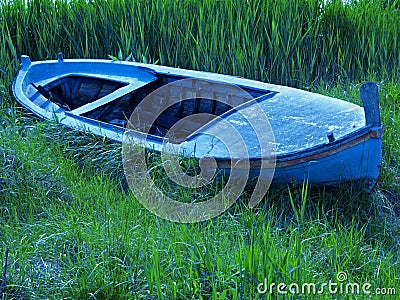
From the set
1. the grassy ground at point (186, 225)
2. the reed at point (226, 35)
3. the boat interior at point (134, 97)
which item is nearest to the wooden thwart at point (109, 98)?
the boat interior at point (134, 97)

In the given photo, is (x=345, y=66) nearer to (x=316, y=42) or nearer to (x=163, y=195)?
(x=316, y=42)

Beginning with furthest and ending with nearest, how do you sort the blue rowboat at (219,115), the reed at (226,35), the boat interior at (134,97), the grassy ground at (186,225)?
the reed at (226,35) < the boat interior at (134,97) < the blue rowboat at (219,115) < the grassy ground at (186,225)

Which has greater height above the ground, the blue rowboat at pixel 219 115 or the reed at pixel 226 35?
the reed at pixel 226 35

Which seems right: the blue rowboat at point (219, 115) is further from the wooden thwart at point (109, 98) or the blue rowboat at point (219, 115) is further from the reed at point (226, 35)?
the reed at point (226, 35)

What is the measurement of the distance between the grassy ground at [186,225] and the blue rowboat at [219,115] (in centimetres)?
15

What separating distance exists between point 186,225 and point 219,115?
1.22 m

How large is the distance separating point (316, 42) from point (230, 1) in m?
0.81

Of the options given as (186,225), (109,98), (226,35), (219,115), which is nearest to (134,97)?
(109,98)

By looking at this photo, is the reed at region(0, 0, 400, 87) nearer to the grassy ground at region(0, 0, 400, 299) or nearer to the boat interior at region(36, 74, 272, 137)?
the grassy ground at region(0, 0, 400, 299)

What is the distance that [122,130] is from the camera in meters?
3.99

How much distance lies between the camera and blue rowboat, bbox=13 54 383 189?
3451 mm

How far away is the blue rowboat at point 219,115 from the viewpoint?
11.3ft

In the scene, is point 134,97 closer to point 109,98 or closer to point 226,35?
point 109,98

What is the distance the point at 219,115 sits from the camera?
4.28m
